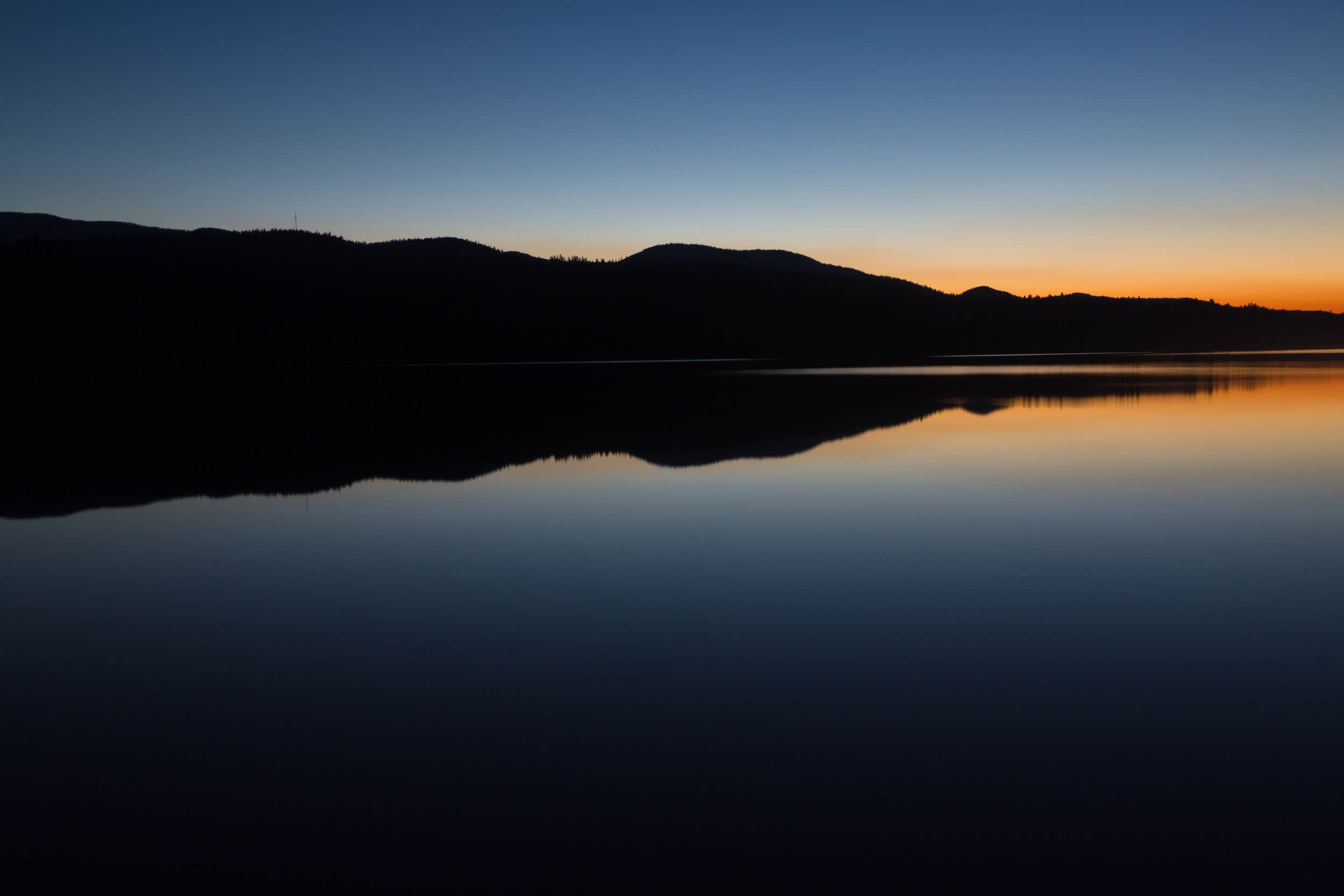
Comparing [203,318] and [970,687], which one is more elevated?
[203,318]

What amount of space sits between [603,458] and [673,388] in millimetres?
29501

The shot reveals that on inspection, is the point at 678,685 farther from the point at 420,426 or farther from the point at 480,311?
the point at 480,311

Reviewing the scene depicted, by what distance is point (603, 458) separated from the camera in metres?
20.8

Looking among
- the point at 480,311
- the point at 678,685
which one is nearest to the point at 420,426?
the point at 678,685

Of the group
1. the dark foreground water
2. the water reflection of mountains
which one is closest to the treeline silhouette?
the water reflection of mountains

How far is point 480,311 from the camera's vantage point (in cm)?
11869

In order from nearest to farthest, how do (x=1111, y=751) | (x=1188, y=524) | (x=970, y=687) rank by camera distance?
(x=1111, y=751) < (x=970, y=687) < (x=1188, y=524)

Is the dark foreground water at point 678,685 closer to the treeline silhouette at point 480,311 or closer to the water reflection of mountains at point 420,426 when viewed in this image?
the water reflection of mountains at point 420,426

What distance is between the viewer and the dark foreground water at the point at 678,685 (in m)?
4.62

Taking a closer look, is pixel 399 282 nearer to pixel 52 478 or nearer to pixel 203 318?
pixel 203 318

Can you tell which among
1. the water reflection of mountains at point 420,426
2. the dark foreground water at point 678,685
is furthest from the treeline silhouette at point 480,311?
the dark foreground water at point 678,685

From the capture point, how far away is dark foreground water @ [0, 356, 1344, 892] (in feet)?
15.1

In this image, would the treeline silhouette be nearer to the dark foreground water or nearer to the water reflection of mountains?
the water reflection of mountains

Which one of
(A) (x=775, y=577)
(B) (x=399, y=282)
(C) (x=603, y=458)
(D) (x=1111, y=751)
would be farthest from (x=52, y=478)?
(B) (x=399, y=282)
